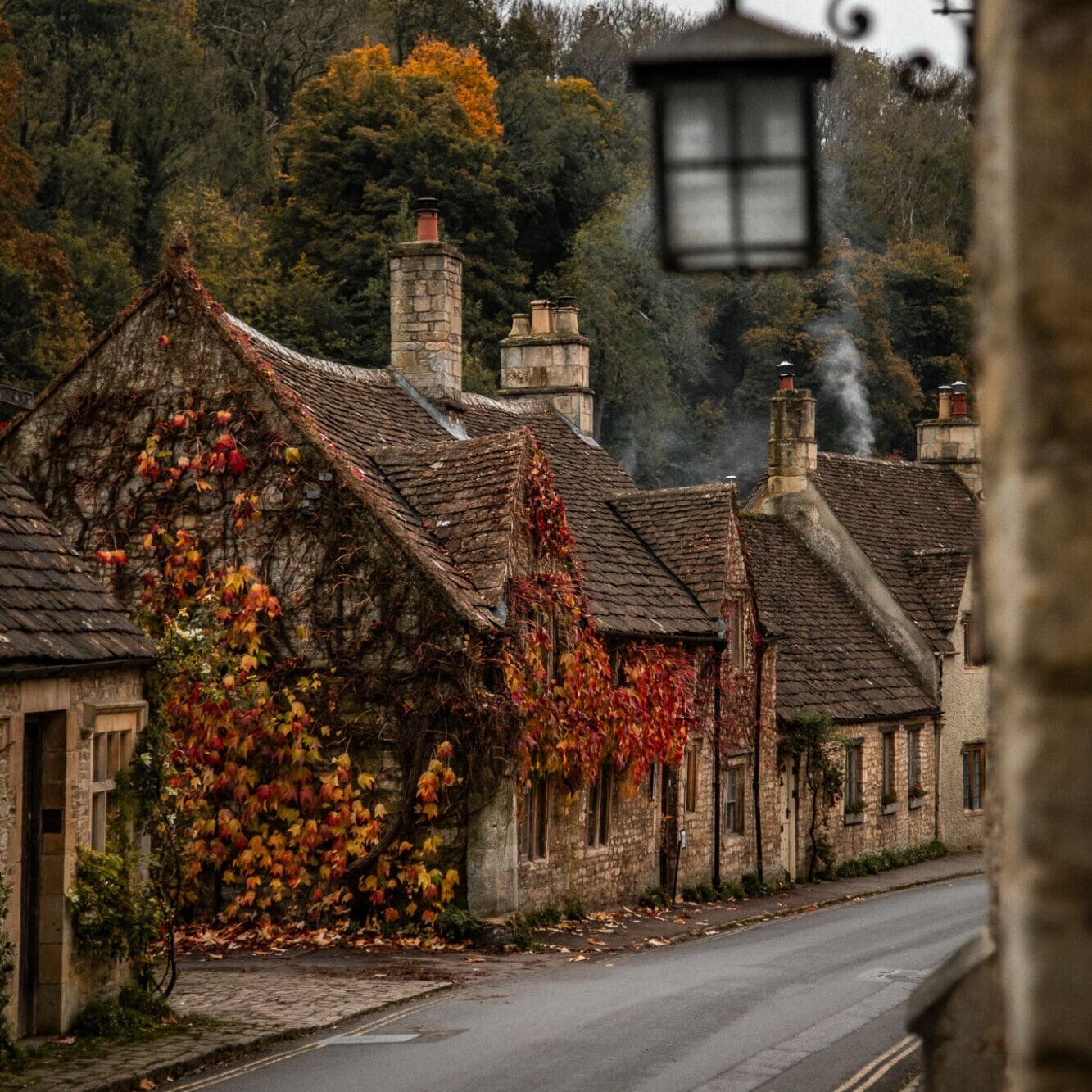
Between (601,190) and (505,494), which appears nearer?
(505,494)

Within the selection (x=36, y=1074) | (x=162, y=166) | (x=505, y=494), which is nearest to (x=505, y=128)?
(x=162, y=166)

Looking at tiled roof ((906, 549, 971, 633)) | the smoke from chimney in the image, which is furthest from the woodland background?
tiled roof ((906, 549, 971, 633))

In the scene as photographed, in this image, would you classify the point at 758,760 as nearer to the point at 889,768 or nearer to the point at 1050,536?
the point at 889,768

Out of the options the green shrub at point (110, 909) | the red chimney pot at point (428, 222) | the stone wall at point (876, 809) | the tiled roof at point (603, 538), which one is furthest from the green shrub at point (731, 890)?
A: the green shrub at point (110, 909)

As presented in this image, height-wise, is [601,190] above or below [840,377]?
above

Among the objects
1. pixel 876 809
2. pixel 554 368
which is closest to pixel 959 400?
pixel 876 809

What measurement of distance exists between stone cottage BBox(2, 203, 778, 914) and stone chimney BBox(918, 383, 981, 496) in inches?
815

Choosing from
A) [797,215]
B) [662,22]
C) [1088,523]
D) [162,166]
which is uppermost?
[662,22]

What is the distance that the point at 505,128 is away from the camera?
66.4 m

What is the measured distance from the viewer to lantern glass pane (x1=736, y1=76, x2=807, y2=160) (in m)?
6.19

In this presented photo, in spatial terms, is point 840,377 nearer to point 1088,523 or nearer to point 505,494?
point 505,494

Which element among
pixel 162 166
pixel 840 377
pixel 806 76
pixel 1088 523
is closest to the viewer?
pixel 1088 523

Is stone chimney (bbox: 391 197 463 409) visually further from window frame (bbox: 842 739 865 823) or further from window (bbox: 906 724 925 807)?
window (bbox: 906 724 925 807)

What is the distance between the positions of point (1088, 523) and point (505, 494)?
62.9ft
